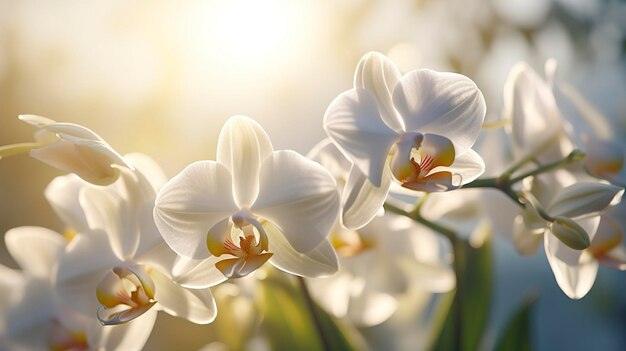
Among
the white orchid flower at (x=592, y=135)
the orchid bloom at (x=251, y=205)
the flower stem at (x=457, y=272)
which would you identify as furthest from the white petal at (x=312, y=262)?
the white orchid flower at (x=592, y=135)

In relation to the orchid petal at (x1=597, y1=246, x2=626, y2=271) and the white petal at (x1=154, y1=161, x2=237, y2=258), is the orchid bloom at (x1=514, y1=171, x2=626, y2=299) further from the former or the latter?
the white petal at (x1=154, y1=161, x2=237, y2=258)

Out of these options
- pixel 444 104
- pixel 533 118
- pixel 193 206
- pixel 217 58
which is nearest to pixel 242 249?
pixel 193 206

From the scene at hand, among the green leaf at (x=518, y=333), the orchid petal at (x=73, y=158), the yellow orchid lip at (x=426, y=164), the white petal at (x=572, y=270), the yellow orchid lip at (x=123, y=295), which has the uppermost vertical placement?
the orchid petal at (x=73, y=158)

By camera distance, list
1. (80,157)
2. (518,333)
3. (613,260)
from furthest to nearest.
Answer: (518,333) < (613,260) < (80,157)

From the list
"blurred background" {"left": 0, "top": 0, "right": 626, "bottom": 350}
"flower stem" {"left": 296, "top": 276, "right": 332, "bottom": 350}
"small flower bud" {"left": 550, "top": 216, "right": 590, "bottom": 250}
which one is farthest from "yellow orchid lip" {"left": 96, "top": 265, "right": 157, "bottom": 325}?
"blurred background" {"left": 0, "top": 0, "right": 626, "bottom": 350}

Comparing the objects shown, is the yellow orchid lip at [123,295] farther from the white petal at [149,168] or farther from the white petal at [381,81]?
the white petal at [381,81]

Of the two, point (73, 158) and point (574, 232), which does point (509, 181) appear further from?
point (73, 158)

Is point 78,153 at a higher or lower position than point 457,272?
higher
